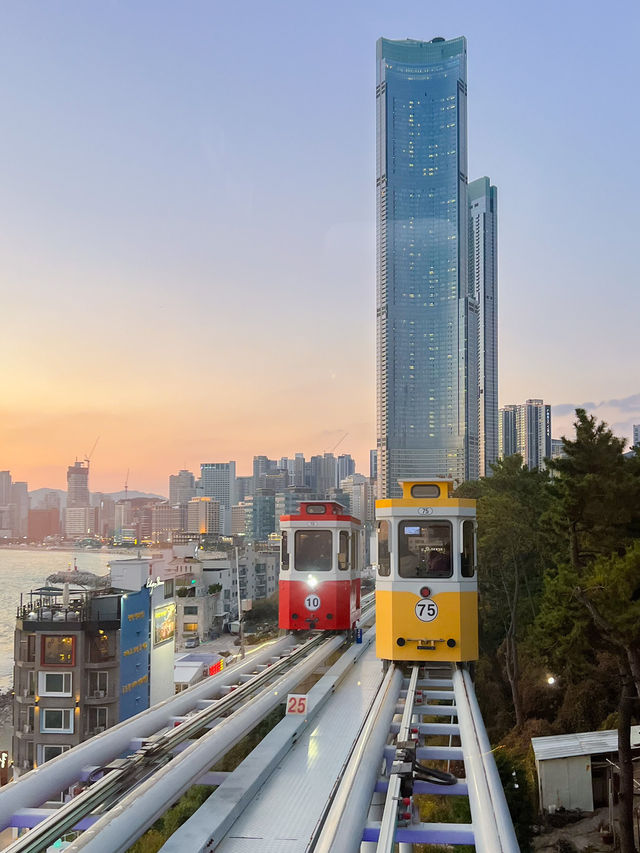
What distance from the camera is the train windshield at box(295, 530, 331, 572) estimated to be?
1384 cm

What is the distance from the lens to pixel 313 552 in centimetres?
1388

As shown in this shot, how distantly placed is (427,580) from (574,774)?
9709 mm

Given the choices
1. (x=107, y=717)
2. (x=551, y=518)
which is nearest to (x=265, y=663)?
(x=551, y=518)

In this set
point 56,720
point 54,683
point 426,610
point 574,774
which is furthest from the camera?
point 54,683

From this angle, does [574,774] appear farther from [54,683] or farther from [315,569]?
[54,683]

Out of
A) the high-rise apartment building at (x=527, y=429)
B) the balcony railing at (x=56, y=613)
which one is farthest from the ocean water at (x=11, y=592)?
A: the high-rise apartment building at (x=527, y=429)

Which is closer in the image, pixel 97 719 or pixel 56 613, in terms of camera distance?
pixel 97 719

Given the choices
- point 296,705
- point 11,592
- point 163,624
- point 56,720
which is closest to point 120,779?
point 296,705

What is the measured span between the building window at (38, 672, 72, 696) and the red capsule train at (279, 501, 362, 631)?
2505 centimetres

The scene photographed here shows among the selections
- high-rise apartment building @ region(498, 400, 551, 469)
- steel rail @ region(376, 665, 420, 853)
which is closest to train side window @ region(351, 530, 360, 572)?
steel rail @ region(376, 665, 420, 853)

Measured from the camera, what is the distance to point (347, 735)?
7.13 m

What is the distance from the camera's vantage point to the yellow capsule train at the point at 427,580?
33.7ft

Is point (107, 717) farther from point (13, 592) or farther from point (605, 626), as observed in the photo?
point (13, 592)

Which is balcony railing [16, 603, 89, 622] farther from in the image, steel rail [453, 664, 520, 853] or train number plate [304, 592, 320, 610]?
steel rail [453, 664, 520, 853]
